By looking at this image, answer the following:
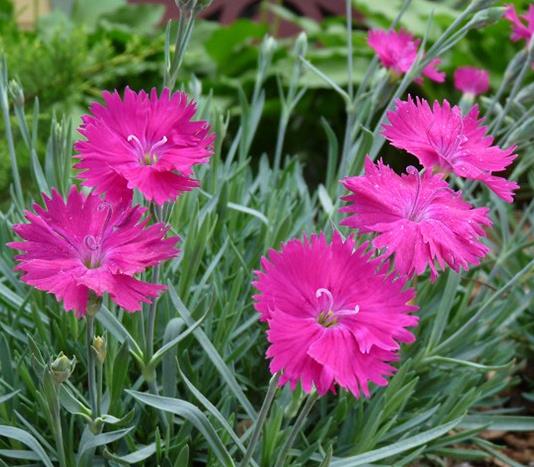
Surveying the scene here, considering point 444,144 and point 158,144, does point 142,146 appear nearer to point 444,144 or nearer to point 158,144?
point 158,144

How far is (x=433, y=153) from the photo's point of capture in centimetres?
72

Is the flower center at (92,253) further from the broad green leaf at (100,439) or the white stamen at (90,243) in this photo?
the broad green leaf at (100,439)

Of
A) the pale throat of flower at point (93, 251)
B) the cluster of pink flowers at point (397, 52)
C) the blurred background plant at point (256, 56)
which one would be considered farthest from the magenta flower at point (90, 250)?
the blurred background plant at point (256, 56)

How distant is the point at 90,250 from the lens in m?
0.65

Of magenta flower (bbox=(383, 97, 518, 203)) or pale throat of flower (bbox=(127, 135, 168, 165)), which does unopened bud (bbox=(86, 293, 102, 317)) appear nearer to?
pale throat of flower (bbox=(127, 135, 168, 165))

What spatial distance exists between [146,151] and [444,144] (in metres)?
0.27

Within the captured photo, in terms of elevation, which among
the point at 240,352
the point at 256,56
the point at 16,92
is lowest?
the point at 256,56

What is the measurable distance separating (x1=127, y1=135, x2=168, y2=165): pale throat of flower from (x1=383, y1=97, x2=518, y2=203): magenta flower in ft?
0.65

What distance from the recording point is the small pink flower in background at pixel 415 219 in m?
0.62

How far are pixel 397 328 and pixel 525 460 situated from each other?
896mm

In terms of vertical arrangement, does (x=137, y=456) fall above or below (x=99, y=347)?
below

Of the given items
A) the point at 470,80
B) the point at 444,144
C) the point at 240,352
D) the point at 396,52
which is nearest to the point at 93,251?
the point at 444,144

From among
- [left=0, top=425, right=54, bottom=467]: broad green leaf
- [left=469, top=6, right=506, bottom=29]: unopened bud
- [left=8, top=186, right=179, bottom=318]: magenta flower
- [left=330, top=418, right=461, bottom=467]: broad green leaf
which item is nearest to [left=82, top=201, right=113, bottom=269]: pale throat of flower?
[left=8, top=186, right=179, bottom=318]: magenta flower

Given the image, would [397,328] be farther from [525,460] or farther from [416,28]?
[416,28]
